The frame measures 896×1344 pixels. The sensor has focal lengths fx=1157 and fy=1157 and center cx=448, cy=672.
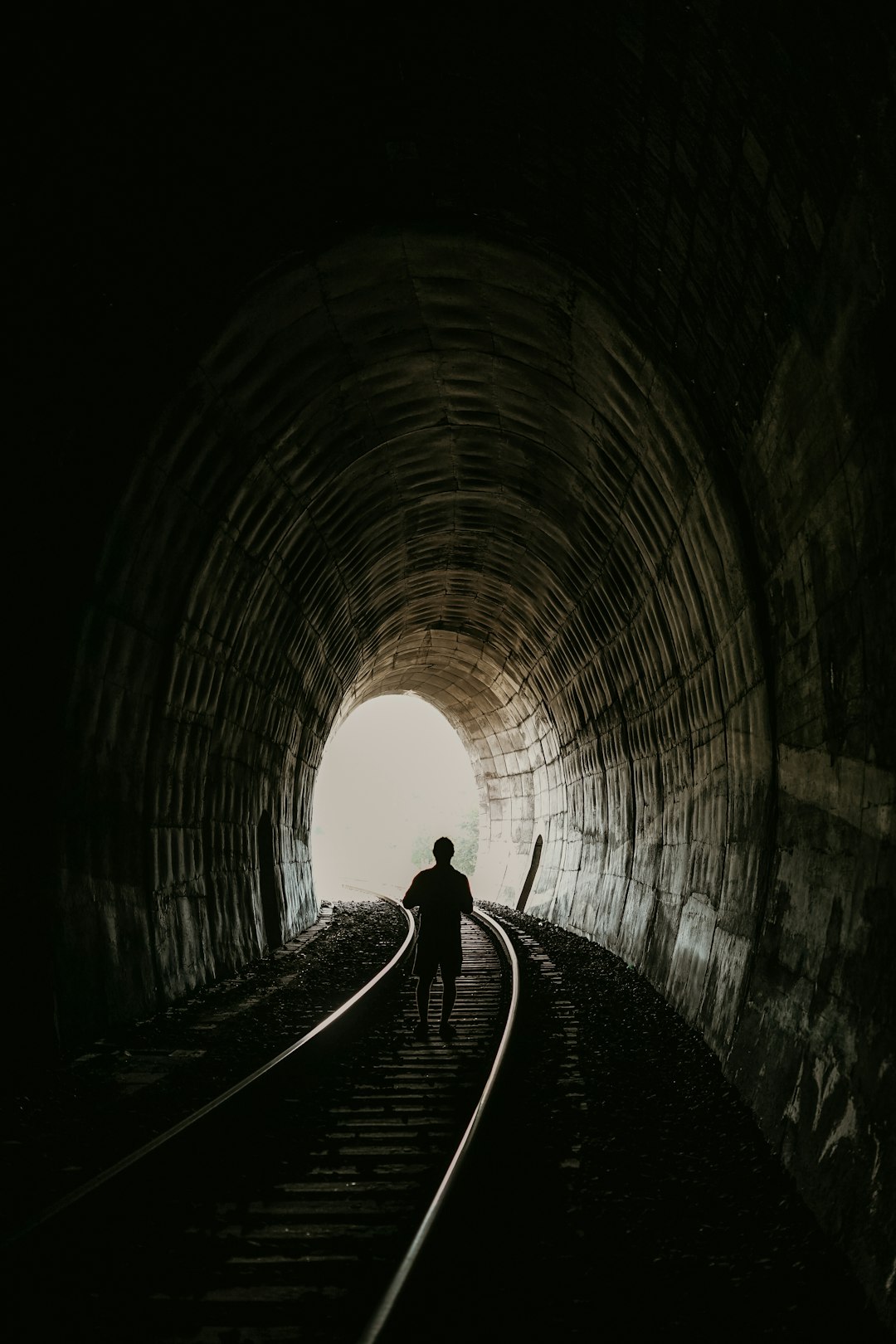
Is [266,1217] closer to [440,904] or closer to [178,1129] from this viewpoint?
[178,1129]

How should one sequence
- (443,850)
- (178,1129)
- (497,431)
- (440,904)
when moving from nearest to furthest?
(178,1129)
(440,904)
(443,850)
(497,431)

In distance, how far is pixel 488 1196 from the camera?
17.7 ft

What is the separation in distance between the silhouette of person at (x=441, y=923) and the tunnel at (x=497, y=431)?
2057mm

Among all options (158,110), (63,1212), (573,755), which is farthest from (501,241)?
(573,755)

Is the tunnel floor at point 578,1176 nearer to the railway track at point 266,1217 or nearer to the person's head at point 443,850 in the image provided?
the railway track at point 266,1217

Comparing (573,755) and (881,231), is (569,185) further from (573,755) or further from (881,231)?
(573,755)

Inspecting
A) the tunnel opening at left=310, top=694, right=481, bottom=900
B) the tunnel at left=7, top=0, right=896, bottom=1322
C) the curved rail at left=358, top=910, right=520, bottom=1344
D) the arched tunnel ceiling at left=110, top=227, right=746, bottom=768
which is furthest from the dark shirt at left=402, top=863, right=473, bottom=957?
the tunnel opening at left=310, top=694, right=481, bottom=900

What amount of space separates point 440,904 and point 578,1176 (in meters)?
3.97

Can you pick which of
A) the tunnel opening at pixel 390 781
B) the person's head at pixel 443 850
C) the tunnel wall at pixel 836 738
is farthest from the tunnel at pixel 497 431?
the tunnel opening at pixel 390 781

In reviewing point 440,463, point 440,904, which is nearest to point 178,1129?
point 440,904

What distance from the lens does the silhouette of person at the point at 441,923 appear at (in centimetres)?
958

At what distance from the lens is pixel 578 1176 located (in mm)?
5723

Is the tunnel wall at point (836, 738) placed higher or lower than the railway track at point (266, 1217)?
higher

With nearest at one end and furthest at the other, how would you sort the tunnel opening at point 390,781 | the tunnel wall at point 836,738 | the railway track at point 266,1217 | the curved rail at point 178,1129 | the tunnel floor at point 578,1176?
the railway track at point 266,1217 < the tunnel floor at point 578,1176 < the tunnel wall at point 836,738 < the curved rail at point 178,1129 < the tunnel opening at point 390,781
